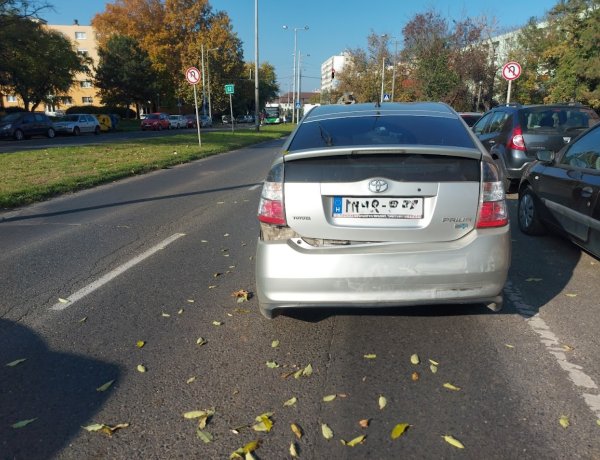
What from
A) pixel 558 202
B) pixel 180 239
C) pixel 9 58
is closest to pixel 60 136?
pixel 9 58

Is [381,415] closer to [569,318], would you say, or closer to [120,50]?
[569,318]

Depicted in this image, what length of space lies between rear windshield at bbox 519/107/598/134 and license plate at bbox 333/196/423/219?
645 cm

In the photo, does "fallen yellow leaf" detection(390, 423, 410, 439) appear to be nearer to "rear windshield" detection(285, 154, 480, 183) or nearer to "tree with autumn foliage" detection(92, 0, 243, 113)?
"rear windshield" detection(285, 154, 480, 183)

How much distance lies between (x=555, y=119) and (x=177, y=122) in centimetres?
4495

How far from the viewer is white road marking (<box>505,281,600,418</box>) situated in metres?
2.91

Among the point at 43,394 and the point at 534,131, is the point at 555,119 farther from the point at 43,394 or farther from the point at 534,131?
the point at 43,394

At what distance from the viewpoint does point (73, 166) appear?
47.2 ft

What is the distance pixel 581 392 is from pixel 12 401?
3.28 metres

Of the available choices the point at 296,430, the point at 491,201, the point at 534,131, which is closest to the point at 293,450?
the point at 296,430

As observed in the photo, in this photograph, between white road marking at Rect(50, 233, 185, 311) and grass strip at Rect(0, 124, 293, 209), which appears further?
grass strip at Rect(0, 124, 293, 209)

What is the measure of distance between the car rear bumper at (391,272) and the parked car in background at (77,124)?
33160mm

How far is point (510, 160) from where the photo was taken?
885cm

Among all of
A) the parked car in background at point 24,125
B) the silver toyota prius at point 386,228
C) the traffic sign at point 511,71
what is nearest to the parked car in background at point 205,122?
the parked car in background at point 24,125

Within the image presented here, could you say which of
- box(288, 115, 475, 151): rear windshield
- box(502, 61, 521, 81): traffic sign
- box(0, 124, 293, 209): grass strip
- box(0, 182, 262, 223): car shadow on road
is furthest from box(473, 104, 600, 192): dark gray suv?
box(0, 124, 293, 209): grass strip
